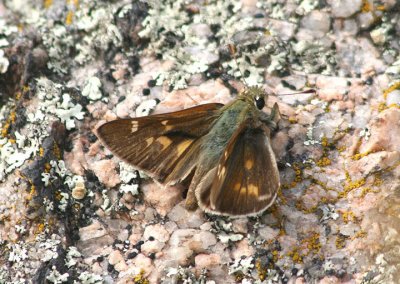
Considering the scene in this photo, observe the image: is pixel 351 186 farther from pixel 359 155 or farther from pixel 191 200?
pixel 191 200

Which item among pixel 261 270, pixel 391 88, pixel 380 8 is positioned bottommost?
pixel 261 270

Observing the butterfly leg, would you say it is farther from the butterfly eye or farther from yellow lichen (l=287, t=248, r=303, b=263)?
the butterfly eye

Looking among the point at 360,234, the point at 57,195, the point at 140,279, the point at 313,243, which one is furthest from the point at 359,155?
the point at 57,195

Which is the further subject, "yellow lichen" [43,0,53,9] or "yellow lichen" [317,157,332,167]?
"yellow lichen" [43,0,53,9]

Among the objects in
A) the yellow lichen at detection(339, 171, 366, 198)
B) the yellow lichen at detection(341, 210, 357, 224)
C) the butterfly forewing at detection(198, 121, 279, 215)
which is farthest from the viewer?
the yellow lichen at detection(339, 171, 366, 198)

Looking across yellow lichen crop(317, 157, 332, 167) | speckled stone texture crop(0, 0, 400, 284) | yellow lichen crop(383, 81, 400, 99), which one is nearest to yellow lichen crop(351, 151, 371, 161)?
speckled stone texture crop(0, 0, 400, 284)

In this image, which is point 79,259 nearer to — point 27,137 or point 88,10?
point 27,137
